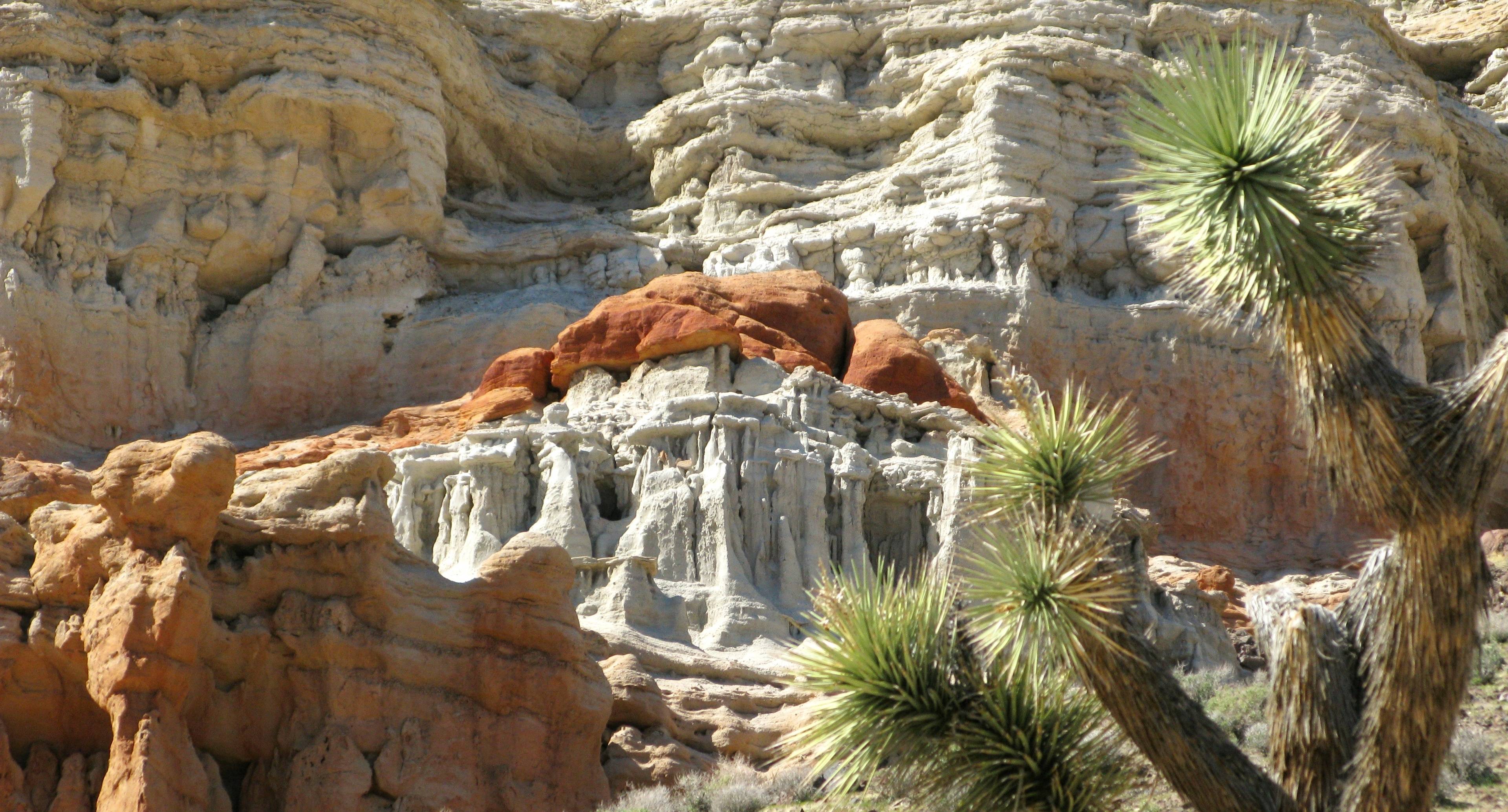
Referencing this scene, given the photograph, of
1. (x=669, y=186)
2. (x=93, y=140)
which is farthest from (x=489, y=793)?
(x=669, y=186)

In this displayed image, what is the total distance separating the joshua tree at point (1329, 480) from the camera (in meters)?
10.8

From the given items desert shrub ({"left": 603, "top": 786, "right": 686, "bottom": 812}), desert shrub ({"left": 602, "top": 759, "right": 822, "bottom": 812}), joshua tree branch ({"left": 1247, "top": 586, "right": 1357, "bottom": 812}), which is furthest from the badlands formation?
joshua tree branch ({"left": 1247, "top": 586, "right": 1357, "bottom": 812})

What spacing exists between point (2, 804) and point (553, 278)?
31561mm

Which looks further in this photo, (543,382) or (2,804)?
(543,382)

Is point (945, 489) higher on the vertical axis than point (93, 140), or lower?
lower

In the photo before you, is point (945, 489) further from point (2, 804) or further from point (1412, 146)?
point (1412, 146)

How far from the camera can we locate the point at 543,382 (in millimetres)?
35469

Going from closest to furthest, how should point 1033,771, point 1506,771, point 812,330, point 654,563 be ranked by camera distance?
point 1033,771
point 1506,771
point 654,563
point 812,330

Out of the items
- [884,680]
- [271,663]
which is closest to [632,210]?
[271,663]

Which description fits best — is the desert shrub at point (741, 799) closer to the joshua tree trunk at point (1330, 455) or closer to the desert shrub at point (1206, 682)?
the desert shrub at point (1206, 682)

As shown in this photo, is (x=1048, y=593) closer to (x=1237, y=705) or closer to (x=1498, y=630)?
(x=1237, y=705)

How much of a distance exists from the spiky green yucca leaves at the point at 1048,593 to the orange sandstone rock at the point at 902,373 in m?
22.8

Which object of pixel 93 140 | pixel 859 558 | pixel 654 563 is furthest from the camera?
pixel 93 140

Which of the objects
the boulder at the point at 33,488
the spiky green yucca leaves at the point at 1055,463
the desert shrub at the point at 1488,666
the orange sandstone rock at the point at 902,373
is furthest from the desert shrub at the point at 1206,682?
the boulder at the point at 33,488
